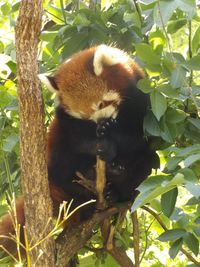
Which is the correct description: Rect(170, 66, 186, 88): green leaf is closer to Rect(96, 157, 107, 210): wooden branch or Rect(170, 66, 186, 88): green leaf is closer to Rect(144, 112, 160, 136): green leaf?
Rect(144, 112, 160, 136): green leaf

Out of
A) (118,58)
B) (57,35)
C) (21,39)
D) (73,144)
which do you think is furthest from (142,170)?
(21,39)

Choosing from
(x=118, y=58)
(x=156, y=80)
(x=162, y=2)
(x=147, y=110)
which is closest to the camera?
(x=162, y=2)

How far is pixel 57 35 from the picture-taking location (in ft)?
9.44

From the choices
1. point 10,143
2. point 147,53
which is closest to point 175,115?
point 147,53

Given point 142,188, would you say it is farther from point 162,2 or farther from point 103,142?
point 103,142

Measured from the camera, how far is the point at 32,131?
2.21 metres

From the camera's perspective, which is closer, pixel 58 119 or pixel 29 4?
pixel 29 4

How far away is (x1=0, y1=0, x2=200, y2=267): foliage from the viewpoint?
84.6 inches

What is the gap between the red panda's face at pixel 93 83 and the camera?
9.41 feet

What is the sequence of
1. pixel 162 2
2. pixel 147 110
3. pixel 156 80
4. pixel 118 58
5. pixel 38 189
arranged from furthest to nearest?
pixel 118 58 < pixel 147 110 < pixel 156 80 < pixel 38 189 < pixel 162 2

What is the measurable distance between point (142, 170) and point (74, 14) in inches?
37.5

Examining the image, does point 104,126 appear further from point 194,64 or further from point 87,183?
point 194,64

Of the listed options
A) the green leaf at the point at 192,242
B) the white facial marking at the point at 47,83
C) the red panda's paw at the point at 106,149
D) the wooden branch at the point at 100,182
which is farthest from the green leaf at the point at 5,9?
the green leaf at the point at 192,242

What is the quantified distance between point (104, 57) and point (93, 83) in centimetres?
16
